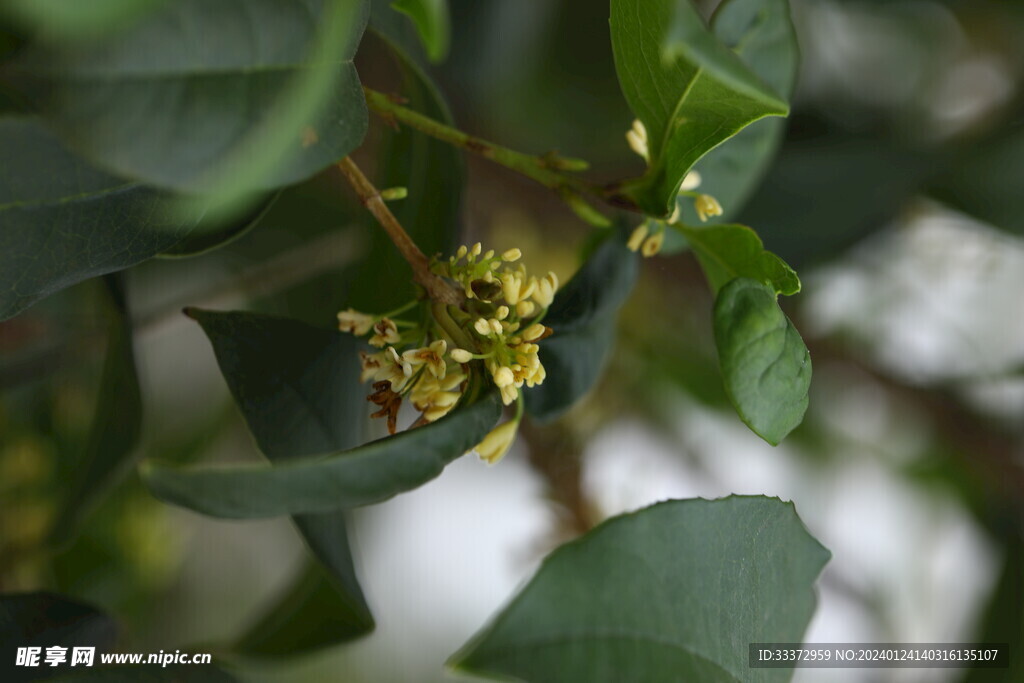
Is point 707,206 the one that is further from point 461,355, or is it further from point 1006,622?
point 1006,622

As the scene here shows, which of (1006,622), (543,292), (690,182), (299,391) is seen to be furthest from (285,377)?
(1006,622)

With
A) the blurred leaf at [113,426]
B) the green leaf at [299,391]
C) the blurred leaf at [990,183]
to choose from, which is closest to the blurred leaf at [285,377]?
the green leaf at [299,391]

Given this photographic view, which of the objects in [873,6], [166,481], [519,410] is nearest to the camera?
[166,481]

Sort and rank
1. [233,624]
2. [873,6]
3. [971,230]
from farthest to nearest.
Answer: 1. [233,624]
2. [971,230]
3. [873,6]

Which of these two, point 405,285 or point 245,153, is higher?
point 245,153

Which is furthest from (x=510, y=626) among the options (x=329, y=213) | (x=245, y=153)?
(x=329, y=213)

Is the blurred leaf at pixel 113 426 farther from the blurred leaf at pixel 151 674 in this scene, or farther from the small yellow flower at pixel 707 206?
the small yellow flower at pixel 707 206

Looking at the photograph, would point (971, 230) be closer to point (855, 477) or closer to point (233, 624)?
point (855, 477)
